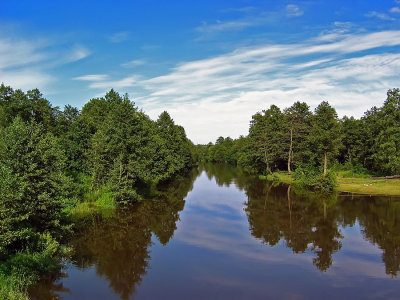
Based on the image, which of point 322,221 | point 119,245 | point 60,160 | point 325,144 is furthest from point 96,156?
point 325,144

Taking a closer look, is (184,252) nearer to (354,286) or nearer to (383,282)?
(354,286)

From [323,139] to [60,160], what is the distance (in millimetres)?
43324

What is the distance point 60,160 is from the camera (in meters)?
26.5

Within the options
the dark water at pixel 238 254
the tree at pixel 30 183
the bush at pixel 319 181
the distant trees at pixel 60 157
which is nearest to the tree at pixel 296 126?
the bush at pixel 319 181

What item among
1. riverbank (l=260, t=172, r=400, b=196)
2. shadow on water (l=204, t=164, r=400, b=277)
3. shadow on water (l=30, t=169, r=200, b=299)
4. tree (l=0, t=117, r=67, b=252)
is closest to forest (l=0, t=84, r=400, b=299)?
tree (l=0, t=117, r=67, b=252)

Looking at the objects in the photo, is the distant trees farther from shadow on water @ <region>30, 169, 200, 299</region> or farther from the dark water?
the dark water

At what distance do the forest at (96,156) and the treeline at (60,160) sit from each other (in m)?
0.08

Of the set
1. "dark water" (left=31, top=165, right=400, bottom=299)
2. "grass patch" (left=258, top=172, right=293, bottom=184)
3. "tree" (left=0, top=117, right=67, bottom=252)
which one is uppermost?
"tree" (left=0, top=117, right=67, bottom=252)

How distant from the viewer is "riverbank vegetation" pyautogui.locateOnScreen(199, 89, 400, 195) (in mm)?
52969

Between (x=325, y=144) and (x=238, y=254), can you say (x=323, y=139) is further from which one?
(x=238, y=254)

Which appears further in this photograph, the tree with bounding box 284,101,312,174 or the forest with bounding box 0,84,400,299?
the tree with bounding box 284,101,312,174

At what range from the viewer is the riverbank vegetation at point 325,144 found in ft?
174

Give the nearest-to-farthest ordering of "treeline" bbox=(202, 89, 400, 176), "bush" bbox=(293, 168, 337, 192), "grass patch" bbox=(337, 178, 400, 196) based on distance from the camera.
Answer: "grass patch" bbox=(337, 178, 400, 196)
"bush" bbox=(293, 168, 337, 192)
"treeline" bbox=(202, 89, 400, 176)

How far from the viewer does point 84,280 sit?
20.0 metres
